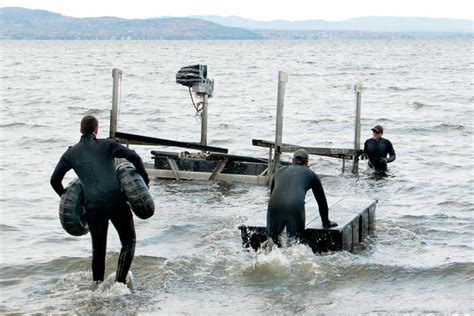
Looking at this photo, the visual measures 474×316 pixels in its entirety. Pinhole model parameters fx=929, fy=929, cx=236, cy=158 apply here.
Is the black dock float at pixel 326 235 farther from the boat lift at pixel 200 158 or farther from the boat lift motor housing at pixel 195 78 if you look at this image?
the boat lift motor housing at pixel 195 78

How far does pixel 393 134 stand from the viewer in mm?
31750

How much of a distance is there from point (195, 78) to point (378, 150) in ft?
15.1

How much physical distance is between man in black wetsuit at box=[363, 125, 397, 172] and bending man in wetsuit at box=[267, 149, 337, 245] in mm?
9480

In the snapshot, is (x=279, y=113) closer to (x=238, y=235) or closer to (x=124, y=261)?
(x=238, y=235)

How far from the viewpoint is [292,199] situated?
1202 centimetres

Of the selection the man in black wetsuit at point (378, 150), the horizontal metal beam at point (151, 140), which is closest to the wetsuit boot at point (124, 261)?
the horizontal metal beam at point (151, 140)

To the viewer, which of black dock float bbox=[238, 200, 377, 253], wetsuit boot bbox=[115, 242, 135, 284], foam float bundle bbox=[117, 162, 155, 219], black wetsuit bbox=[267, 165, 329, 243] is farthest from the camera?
black dock float bbox=[238, 200, 377, 253]

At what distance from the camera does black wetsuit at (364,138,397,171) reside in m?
21.6

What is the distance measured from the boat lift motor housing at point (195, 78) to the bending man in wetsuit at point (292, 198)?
29.7 feet

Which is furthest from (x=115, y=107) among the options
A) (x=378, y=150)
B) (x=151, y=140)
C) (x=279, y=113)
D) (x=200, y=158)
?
(x=378, y=150)

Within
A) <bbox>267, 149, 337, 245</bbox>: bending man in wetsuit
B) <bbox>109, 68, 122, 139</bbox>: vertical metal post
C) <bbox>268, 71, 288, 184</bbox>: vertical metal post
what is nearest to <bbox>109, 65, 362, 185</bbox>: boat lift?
<bbox>109, 68, 122, 139</bbox>: vertical metal post

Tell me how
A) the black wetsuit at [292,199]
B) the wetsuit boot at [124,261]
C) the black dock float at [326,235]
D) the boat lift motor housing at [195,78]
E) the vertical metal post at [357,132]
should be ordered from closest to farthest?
the wetsuit boot at [124,261] < the black wetsuit at [292,199] < the black dock float at [326,235] < the boat lift motor housing at [195,78] < the vertical metal post at [357,132]

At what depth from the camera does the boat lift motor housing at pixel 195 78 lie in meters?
21.0

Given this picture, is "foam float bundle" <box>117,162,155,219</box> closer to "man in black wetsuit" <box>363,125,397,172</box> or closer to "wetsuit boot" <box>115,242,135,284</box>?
"wetsuit boot" <box>115,242,135,284</box>
